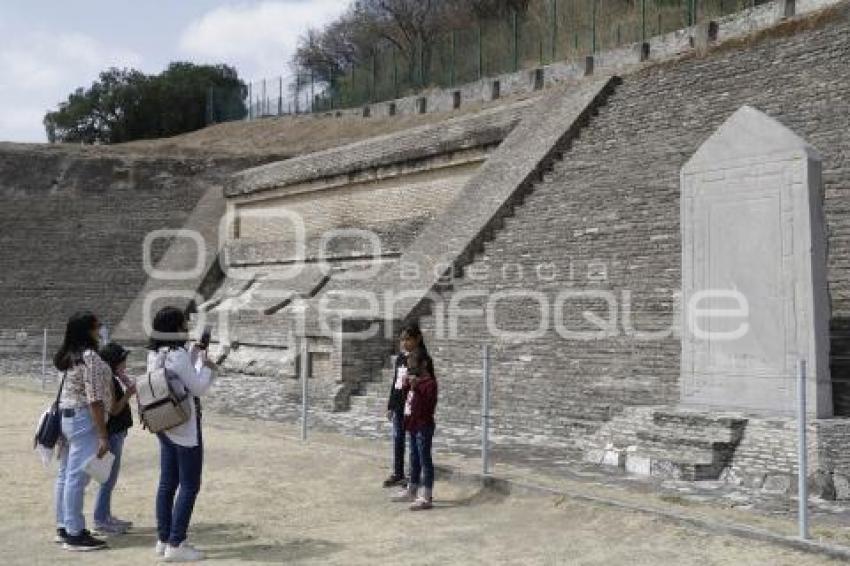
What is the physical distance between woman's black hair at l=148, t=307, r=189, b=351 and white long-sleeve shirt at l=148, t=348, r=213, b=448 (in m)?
0.04

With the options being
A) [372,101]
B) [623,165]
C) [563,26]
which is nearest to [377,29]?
[372,101]

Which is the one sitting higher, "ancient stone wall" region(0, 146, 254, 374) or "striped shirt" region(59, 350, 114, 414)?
"ancient stone wall" region(0, 146, 254, 374)

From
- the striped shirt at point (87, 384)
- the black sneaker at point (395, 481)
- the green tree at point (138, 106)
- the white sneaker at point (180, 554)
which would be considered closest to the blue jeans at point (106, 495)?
the striped shirt at point (87, 384)

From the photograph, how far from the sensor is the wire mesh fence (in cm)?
2573

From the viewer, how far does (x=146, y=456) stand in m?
9.13

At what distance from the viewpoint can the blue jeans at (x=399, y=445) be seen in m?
7.50

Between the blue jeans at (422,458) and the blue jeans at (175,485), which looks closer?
the blue jeans at (175,485)

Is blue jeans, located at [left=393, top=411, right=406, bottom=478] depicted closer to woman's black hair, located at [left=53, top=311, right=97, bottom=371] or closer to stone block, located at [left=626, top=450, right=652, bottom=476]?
stone block, located at [left=626, top=450, right=652, bottom=476]

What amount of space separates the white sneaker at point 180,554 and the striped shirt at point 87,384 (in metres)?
0.94

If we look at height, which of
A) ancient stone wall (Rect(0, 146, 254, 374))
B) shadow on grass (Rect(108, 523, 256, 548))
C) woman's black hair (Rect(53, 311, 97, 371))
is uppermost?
ancient stone wall (Rect(0, 146, 254, 374))

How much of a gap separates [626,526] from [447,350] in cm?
628

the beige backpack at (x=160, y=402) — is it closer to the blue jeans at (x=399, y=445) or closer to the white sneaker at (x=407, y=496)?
the white sneaker at (x=407, y=496)

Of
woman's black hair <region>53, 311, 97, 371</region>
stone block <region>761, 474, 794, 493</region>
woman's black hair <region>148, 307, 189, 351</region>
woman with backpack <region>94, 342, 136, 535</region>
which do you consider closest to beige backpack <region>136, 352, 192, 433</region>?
woman's black hair <region>148, 307, 189, 351</region>

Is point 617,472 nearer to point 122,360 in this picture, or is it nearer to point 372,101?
point 122,360
